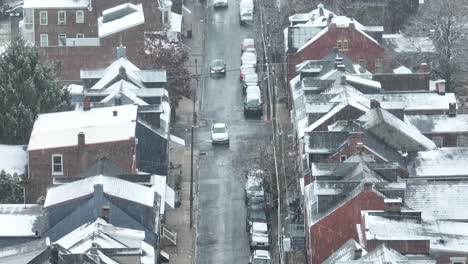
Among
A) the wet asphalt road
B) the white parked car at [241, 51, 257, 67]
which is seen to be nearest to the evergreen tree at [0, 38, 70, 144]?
the wet asphalt road

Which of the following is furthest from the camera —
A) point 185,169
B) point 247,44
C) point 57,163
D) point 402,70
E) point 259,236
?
point 247,44

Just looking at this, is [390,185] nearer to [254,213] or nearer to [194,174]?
[254,213]

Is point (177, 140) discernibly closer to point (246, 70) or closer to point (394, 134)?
A: point (394, 134)

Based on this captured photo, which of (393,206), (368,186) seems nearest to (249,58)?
(368,186)

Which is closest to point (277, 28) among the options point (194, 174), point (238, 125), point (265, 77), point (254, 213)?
point (265, 77)

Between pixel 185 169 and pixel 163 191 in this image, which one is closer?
pixel 163 191

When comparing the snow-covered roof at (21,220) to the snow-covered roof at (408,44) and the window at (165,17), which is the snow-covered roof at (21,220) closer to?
the window at (165,17)
